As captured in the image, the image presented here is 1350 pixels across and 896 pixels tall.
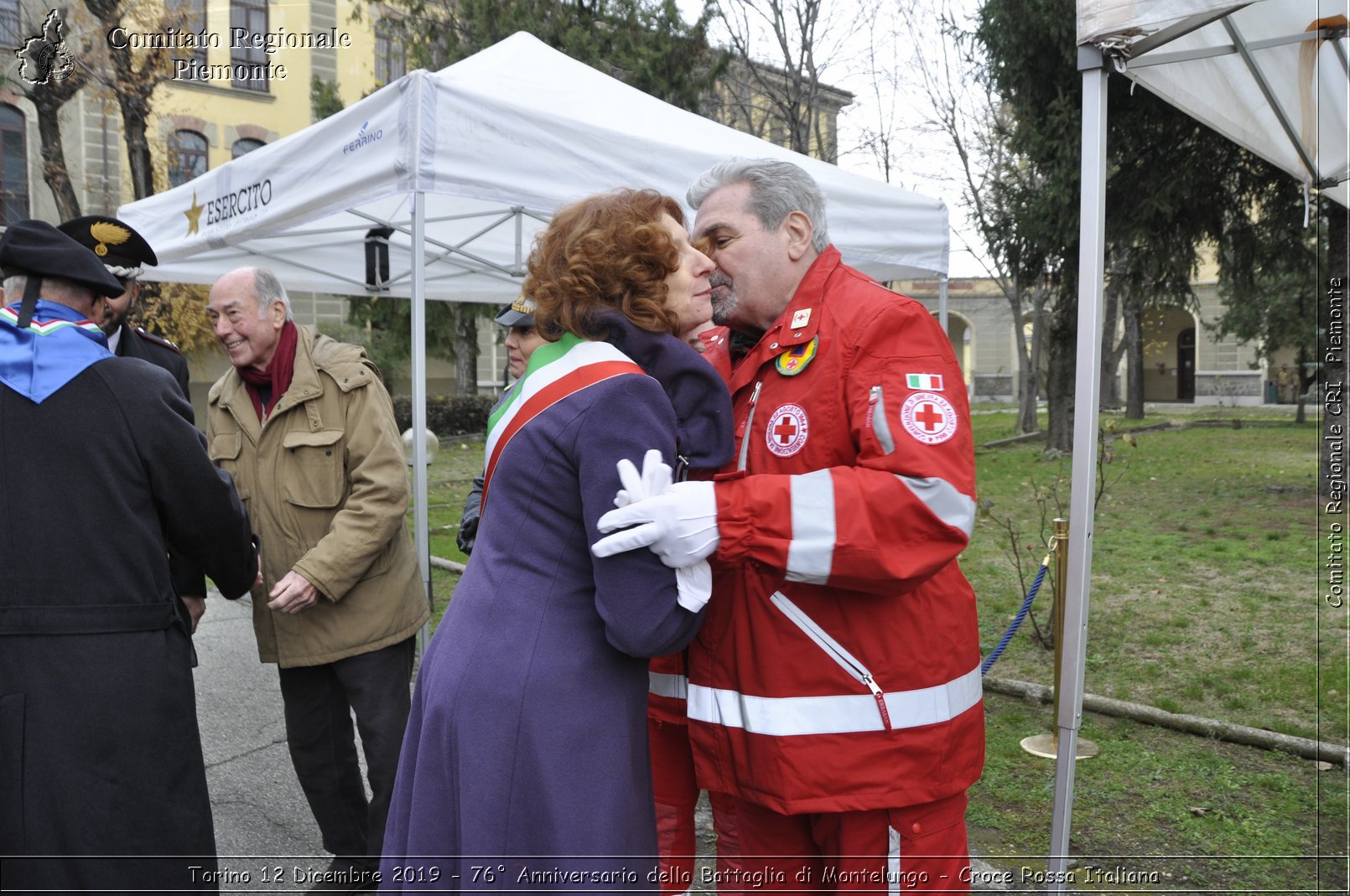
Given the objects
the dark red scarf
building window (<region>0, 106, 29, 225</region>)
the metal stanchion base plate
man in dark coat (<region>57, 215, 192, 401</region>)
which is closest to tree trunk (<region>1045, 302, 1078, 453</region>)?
the metal stanchion base plate

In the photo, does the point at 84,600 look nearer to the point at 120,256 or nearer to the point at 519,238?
Result: the point at 120,256

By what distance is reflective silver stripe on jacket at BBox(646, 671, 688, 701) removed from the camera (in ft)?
7.45

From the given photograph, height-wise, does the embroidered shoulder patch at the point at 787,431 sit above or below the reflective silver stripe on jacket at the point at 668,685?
above

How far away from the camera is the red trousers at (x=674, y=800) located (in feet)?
7.80

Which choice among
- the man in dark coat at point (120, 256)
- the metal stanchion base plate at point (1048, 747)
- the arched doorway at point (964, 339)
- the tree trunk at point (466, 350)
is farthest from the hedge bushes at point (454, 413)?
the arched doorway at point (964, 339)

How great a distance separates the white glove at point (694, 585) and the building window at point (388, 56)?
12.9 meters

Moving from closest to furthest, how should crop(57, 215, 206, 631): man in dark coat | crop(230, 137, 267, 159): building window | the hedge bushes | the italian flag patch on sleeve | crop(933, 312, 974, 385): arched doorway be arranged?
1. the italian flag patch on sleeve
2. crop(57, 215, 206, 631): man in dark coat
3. the hedge bushes
4. crop(230, 137, 267, 159): building window
5. crop(933, 312, 974, 385): arched doorway

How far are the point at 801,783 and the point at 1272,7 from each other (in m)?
2.92

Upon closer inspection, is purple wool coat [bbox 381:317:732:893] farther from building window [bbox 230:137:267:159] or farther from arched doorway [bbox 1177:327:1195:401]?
arched doorway [bbox 1177:327:1195:401]

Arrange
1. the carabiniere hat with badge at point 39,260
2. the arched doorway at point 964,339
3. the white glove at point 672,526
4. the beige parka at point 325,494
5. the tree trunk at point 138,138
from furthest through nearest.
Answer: the arched doorway at point 964,339
the tree trunk at point 138,138
the beige parka at point 325,494
the carabiniere hat with badge at point 39,260
the white glove at point 672,526

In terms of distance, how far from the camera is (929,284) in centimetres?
4216

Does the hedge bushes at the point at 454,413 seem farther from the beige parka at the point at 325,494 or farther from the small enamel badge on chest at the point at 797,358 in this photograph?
the small enamel badge on chest at the point at 797,358

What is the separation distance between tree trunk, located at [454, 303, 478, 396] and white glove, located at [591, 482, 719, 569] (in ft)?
67.4

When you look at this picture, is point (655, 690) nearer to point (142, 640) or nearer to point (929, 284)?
point (142, 640)
